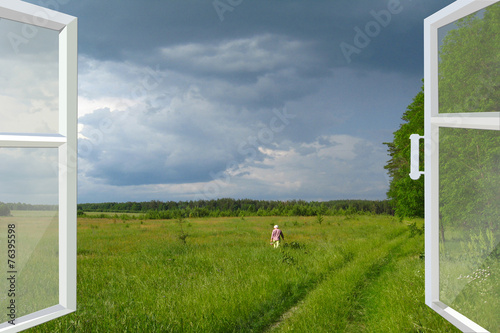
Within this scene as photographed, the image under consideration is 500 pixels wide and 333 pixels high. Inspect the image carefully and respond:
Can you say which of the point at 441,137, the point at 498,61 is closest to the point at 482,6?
the point at 498,61

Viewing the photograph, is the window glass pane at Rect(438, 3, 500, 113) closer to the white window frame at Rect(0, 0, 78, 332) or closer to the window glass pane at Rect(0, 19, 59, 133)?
the white window frame at Rect(0, 0, 78, 332)

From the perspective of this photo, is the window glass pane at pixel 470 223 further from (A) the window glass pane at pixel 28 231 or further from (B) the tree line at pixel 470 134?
(A) the window glass pane at pixel 28 231

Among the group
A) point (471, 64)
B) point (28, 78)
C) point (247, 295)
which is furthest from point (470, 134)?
point (247, 295)

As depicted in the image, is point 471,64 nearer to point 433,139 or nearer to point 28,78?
point 433,139

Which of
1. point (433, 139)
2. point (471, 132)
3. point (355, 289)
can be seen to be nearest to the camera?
point (471, 132)

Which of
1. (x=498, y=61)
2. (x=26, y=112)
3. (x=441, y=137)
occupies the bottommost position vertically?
(x=441, y=137)

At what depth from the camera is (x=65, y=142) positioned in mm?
2963

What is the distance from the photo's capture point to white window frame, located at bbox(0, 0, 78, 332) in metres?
2.89

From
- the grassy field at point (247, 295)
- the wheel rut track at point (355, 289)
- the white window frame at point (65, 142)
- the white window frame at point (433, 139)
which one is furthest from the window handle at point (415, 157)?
the white window frame at point (65, 142)

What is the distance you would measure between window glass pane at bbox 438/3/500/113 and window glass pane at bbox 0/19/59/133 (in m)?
3.77

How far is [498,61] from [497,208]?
1.25m

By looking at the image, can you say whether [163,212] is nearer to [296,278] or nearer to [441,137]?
[296,278]

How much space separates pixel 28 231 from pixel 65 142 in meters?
0.87

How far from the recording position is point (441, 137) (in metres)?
3.07
